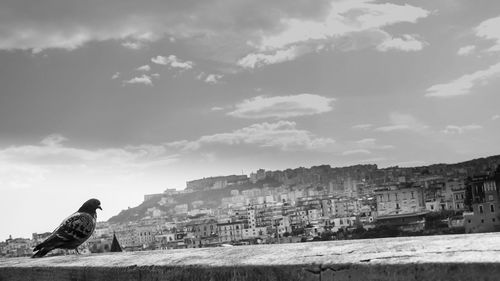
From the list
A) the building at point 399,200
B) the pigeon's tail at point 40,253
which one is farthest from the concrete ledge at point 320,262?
the building at point 399,200

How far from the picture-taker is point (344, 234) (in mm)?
83938

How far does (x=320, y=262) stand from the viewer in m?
1.81

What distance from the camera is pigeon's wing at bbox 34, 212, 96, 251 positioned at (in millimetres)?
4277

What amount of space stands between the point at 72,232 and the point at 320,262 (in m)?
3.05

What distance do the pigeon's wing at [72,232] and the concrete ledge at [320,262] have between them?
1.52m

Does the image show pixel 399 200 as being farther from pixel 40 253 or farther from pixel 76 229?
pixel 40 253

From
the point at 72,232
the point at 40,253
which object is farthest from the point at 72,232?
the point at 40,253

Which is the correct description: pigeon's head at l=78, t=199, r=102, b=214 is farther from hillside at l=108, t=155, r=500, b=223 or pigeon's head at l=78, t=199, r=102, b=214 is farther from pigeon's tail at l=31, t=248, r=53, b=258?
hillside at l=108, t=155, r=500, b=223

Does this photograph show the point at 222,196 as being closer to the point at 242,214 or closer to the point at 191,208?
the point at 191,208

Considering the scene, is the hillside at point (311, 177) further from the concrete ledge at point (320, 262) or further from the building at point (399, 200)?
the concrete ledge at point (320, 262)

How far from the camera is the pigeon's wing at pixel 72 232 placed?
428 cm

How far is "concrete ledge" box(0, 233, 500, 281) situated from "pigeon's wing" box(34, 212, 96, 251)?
152 centimetres

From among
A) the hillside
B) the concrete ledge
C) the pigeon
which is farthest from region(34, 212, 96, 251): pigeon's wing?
the hillside

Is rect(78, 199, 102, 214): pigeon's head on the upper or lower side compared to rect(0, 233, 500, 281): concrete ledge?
upper
